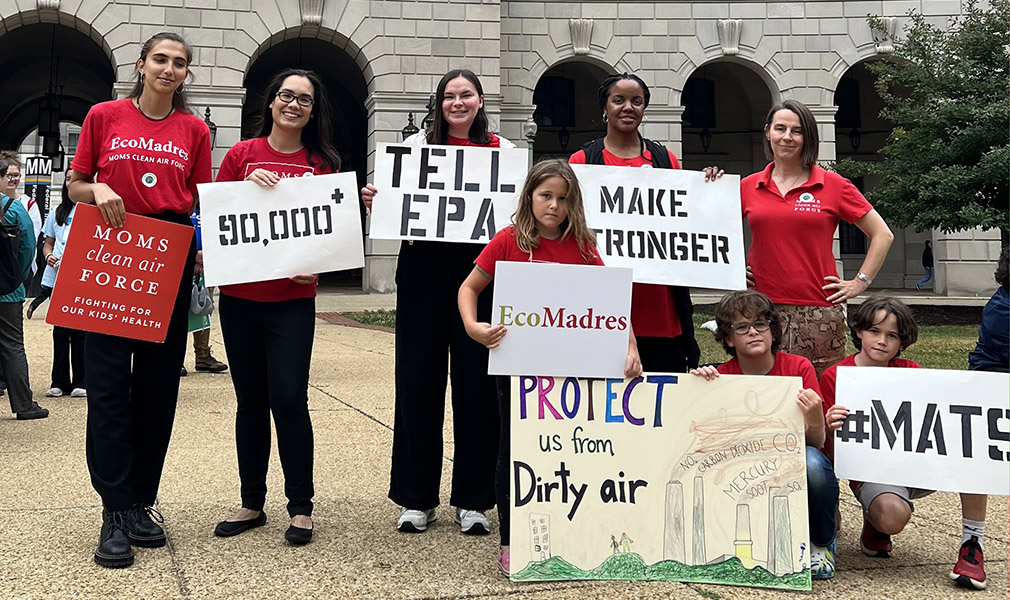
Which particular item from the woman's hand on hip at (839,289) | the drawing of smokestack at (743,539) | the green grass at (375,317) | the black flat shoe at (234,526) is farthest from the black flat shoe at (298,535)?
the green grass at (375,317)

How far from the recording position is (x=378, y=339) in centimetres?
1308

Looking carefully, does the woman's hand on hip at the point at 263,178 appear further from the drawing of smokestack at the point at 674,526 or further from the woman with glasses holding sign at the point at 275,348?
the drawing of smokestack at the point at 674,526

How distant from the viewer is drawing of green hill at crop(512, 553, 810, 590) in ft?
10.8

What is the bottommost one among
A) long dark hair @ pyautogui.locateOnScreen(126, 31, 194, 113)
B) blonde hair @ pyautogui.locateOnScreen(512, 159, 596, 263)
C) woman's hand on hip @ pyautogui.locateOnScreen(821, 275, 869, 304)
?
woman's hand on hip @ pyautogui.locateOnScreen(821, 275, 869, 304)

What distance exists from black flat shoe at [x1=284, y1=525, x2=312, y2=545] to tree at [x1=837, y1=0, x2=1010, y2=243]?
15370 millimetres

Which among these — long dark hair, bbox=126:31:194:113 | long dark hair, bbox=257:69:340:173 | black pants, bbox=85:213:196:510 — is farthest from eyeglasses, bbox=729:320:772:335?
long dark hair, bbox=126:31:194:113

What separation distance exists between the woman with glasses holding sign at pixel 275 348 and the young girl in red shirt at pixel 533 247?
2.68 feet

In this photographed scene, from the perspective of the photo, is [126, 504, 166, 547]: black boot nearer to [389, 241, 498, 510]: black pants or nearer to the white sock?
[389, 241, 498, 510]: black pants

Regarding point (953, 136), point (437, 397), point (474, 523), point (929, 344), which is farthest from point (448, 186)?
point (953, 136)

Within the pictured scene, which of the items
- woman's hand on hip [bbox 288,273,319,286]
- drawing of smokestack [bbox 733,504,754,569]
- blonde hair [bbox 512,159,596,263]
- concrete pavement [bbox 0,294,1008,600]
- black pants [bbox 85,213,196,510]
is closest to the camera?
A: concrete pavement [bbox 0,294,1008,600]

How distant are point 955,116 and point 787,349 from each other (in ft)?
48.5

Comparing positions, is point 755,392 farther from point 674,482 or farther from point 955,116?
point 955,116

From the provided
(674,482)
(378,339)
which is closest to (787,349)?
(674,482)

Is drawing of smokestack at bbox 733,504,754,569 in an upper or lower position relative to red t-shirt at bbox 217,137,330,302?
lower
